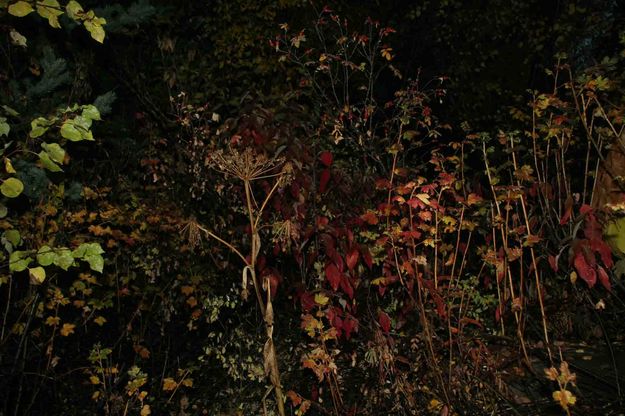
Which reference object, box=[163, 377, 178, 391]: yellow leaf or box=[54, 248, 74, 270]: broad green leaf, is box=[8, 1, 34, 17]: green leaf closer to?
box=[54, 248, 74, 270]: broad green leaf

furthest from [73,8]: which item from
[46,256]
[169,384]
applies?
[169,384]

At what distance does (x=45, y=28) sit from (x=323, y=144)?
2.48 m

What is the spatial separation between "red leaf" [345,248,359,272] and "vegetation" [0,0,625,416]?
16mm

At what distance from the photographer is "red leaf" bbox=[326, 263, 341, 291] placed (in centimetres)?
350

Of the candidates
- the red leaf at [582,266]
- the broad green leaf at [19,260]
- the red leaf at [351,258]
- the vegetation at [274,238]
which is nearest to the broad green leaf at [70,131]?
the vegetation at [274,238]

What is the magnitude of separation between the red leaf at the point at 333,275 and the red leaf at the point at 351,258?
0.08 meters

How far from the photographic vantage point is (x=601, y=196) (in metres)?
4.97

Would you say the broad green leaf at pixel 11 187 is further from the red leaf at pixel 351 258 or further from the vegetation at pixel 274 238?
the red leaf at pixel 351 258

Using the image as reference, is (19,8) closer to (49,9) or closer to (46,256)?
(49,9)

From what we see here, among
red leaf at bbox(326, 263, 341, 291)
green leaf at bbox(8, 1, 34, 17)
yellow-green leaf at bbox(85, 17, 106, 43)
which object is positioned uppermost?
green leaf at bbox(8, 1, 34, 17)

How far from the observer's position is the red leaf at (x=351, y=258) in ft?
11.7

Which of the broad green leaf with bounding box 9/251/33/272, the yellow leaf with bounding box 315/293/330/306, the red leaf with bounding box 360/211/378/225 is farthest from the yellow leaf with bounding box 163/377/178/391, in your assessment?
the broad green leaf with bounding box 9/251/33/272

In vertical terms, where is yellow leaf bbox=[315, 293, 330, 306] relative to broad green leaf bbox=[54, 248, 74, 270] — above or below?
below

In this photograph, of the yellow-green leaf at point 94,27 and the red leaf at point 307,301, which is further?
the red leaf at point 307,301
